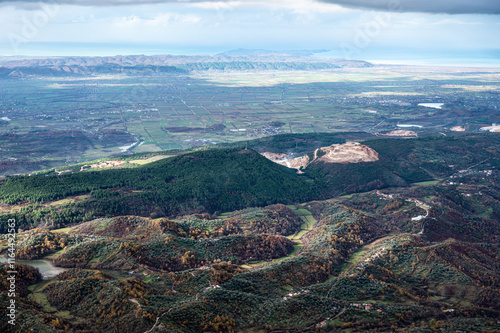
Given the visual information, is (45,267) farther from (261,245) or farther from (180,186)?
(180,186)

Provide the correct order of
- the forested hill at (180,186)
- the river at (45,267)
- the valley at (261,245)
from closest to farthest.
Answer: the valley at (261,245), the river at (45,267), the forested hill at (180,186)

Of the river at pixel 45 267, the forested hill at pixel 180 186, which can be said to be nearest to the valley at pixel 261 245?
the forested hill at pixel 180 186

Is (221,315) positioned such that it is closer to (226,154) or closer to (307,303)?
(307,303)

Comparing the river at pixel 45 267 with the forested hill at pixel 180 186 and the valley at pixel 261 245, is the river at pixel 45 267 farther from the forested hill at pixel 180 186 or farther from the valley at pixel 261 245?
the forested hill at pixel 180 186

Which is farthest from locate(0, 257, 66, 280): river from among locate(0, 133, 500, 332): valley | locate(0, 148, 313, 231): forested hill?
locate(0, 148, 313, 231): forested hill

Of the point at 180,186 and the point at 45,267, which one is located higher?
the point at 180,186

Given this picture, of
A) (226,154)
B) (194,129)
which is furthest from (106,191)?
(194,129)

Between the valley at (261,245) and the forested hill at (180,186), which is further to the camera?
the forested hill at (180,186)

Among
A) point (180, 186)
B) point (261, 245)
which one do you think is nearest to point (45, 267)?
point (261, 245)
